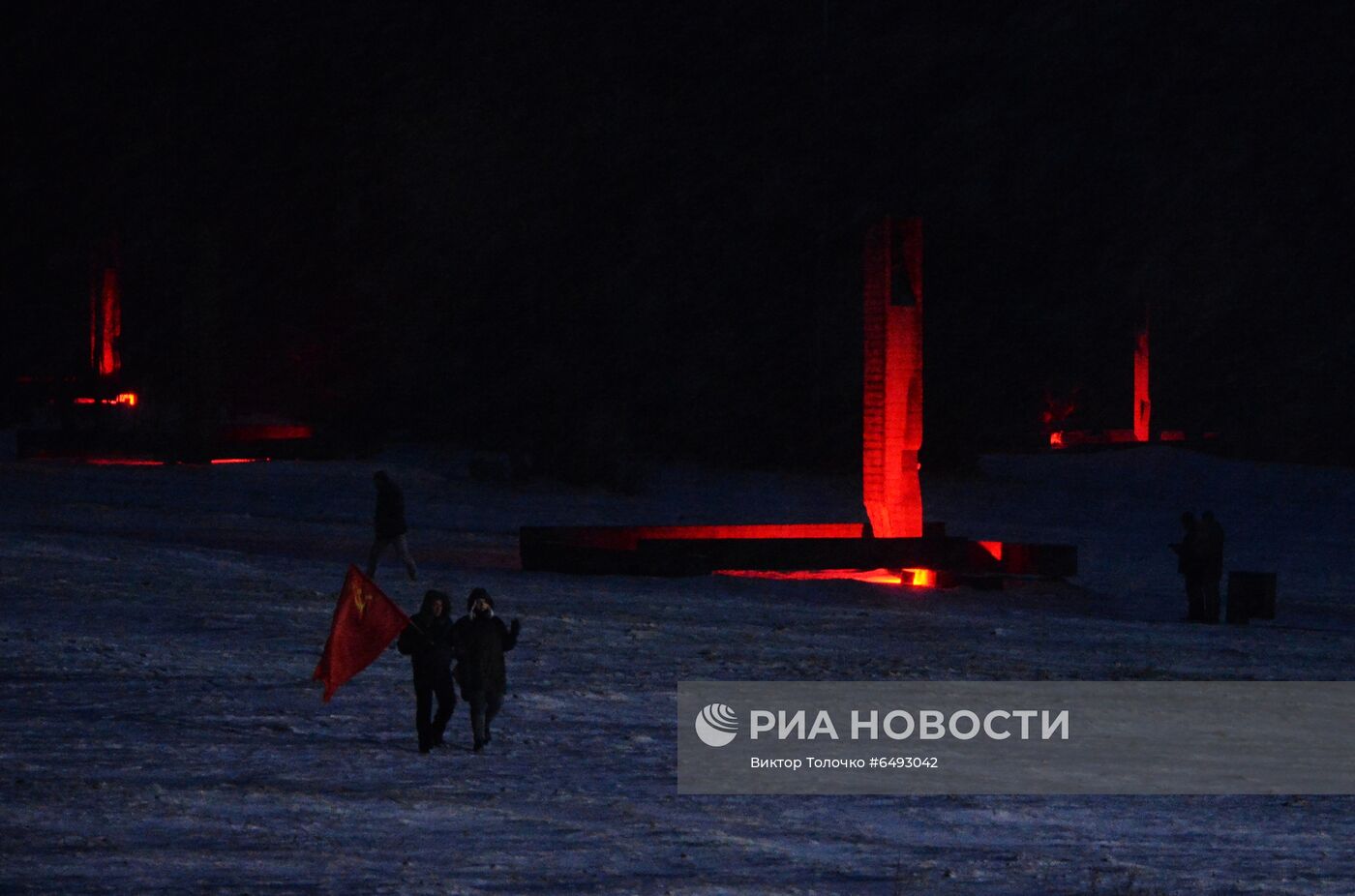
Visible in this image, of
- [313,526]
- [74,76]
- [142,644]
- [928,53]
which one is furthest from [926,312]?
[142,644]

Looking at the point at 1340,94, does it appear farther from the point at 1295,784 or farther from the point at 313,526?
the point at 1295,784

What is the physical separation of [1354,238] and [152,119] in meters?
64.7

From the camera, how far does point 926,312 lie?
207 feet

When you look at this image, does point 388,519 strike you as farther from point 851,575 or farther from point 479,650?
point 479,650

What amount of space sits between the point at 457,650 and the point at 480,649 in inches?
5.7

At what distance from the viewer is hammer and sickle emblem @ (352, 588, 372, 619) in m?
11.2

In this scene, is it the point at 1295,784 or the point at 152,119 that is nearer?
the point at 1295,784

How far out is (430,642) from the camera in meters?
10.2

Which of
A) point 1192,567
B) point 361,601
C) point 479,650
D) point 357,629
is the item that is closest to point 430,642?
point 479,650

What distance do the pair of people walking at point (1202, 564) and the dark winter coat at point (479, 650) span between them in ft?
39.4

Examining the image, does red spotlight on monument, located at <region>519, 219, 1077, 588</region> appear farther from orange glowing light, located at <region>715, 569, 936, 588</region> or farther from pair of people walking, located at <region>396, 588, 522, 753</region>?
pair of people walking, located at <region>396, 588, 522, 753</region>

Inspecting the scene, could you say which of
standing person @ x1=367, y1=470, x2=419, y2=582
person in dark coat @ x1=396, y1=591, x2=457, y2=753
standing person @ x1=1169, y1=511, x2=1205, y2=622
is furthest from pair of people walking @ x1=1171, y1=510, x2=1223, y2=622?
person in dark coat @ x1=396, y1=591, x2=457, y2=753

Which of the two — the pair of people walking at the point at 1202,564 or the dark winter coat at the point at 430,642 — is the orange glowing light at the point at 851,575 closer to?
the pair of people walking at the point at 1202,564

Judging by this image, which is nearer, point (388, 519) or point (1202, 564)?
point (388, 519)
